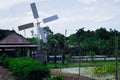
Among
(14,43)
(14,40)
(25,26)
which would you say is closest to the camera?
(25,26)

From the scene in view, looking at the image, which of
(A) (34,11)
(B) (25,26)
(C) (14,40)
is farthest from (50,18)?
(C) (14,40)

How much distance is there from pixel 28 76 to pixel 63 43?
29012 mm

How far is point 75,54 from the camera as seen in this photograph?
4600 centimetres

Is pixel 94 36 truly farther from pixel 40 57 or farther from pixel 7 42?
pixel 40 57

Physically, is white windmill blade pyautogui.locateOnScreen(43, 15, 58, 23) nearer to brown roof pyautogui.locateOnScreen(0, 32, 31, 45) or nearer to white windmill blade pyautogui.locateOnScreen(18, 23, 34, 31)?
white windmill blade pyautogui.locateOnScreen(18, 23, 34, 31)

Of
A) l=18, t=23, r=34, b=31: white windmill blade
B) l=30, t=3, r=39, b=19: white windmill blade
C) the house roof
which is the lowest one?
the house roof

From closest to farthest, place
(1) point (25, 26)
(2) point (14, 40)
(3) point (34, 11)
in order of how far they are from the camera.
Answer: (1) point (25, 26) < (3) point (34, 11) < (2) point (14, 40)

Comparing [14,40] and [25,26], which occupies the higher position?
[25,26]

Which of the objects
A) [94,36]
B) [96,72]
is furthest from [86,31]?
[96,72]

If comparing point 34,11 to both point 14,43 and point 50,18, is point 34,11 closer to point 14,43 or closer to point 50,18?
point 50,18

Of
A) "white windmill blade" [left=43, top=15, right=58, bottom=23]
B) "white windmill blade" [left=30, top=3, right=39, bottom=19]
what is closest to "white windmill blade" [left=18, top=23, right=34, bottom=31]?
"white windmill blade" [left=30, top=3, right=39, bottom=19]

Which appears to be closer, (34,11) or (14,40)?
(34,11)

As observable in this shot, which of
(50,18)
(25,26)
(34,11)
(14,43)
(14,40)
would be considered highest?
(34,11)

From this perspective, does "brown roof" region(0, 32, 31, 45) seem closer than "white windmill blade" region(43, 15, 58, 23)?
No
